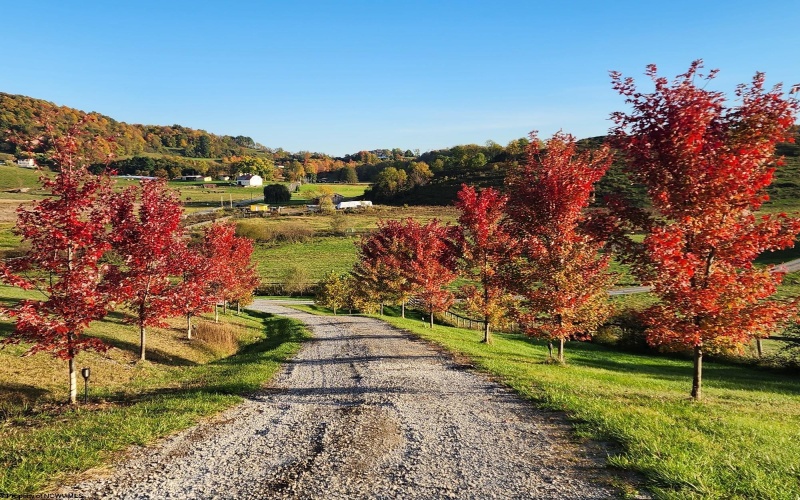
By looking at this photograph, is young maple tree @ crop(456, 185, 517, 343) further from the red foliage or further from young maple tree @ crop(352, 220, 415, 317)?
young maple tree @ crop(352, 220, 415, 317)

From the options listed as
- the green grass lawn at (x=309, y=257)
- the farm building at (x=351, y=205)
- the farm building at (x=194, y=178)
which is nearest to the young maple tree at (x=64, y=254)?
the green grass lawn at (x=309, y=257)

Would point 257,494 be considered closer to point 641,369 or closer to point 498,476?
point 498,476

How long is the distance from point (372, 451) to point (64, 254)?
30.6 feet

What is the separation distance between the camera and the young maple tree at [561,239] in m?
16.4

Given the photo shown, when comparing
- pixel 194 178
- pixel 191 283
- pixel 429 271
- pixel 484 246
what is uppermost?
pixel 194 178

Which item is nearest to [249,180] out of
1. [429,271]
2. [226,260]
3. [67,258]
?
[226,260]

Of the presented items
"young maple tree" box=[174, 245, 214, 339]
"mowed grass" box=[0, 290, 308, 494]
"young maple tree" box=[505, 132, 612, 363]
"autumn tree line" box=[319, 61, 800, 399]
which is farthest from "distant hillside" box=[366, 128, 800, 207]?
"autumn tree line" box=[319, 61, 800, 399]

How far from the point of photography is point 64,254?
11438 millimetres

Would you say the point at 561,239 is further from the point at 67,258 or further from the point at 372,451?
the point at 67,258

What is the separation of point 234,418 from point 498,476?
6498 mm

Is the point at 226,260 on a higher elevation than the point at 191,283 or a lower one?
lower

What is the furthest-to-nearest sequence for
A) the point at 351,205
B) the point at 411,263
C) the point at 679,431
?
the point at 351,205, the point at 411,263, the point at 679,431

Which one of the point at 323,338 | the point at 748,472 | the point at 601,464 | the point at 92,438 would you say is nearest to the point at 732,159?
the point at 748,472

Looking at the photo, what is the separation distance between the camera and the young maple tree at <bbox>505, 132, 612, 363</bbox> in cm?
1636
